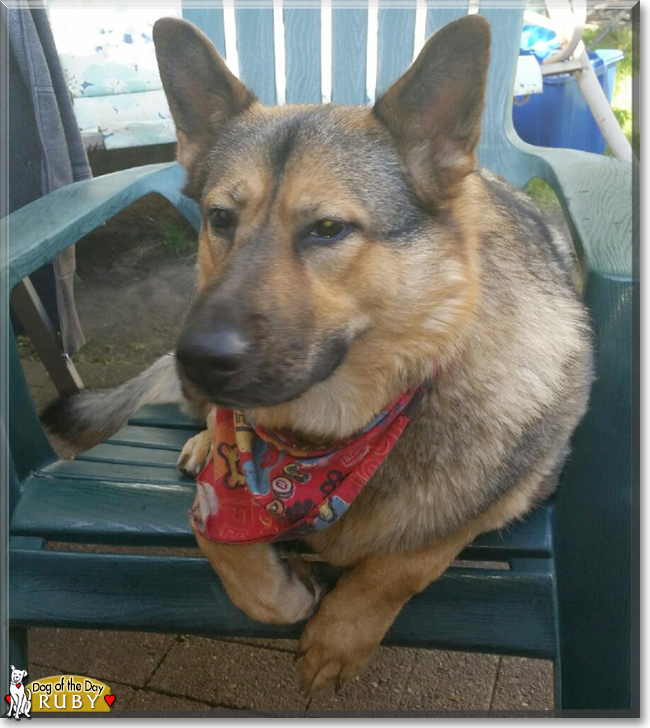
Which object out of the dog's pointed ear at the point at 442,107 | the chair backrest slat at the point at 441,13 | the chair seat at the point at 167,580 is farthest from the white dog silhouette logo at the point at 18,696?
the chair backrest slat at the point at 441,13

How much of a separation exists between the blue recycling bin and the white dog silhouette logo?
4.39 meters

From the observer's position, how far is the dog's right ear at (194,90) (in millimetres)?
1729

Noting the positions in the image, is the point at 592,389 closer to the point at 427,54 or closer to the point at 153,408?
the point at 427,54

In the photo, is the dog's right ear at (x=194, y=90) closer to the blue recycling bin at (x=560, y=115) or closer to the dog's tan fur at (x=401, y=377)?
the dog's tan fur at (x=401, y=377)

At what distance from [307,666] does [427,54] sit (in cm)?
128

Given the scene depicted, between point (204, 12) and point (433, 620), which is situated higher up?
point (204, 12)

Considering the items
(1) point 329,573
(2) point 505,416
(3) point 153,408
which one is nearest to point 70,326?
(3) point 153,408

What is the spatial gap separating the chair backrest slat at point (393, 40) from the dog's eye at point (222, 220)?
1.49m

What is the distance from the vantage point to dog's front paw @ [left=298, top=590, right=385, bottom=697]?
1.54m

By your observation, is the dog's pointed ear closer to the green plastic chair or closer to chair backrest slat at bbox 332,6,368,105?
the green plastic chair

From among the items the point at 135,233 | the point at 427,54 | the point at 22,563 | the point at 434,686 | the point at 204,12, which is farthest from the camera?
the point at 135,233

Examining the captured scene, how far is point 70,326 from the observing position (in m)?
2.94

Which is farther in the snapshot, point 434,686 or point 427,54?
point 434,686

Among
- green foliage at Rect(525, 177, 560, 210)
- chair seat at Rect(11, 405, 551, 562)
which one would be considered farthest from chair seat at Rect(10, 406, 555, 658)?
green foliage at Rect(525, 177, 560, 210)
